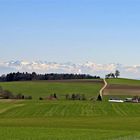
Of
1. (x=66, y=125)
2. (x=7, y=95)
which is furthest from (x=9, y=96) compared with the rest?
(x=66, y=125)

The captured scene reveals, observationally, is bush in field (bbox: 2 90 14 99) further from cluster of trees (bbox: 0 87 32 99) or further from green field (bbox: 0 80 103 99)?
green field (bbox: 0 80 103 99)

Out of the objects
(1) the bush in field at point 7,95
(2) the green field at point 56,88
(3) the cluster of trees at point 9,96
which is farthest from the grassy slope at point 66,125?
(2) the green field at point 56,88

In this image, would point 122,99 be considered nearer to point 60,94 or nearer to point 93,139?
point 60,94

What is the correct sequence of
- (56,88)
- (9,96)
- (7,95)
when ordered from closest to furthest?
(7,95), (9,96), (56,88)

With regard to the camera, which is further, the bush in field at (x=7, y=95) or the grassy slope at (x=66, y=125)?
the bush in field at (x=7, y=95)

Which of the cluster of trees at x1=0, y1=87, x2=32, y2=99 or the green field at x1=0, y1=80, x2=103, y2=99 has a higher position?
the green field at x1=0, y1=80, x2=103, y2=99

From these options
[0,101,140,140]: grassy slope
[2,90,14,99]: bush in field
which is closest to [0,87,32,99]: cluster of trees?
[2,90,14,99]: bush in field

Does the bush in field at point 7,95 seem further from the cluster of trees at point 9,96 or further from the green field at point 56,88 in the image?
the green field at point 56,88

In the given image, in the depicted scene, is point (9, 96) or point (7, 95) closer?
point (7, 95)

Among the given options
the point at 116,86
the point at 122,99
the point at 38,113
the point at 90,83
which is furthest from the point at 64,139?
the point at 90,83

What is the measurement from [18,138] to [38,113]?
141 ft

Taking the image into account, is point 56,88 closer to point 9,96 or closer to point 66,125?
point 9,96

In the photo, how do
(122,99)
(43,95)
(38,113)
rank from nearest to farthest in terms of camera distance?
(38,113) < (122,99) < (43,95)

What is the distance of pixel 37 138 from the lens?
3127 cm
